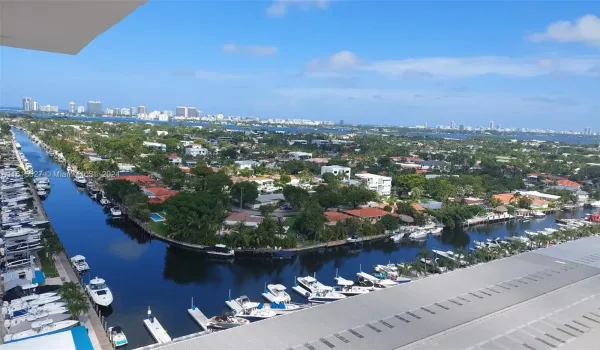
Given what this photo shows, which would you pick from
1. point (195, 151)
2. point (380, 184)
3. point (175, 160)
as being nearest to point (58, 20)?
point (380, 184)

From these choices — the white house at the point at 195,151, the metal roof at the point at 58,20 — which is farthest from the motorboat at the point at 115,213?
the white house at the point at 195,151

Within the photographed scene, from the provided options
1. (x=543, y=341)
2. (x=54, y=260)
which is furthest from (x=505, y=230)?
(x=54, y=260)

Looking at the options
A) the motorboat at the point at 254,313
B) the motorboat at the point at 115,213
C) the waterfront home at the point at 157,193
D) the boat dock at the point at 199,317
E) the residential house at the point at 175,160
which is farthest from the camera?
the residential house at the point at 175,160

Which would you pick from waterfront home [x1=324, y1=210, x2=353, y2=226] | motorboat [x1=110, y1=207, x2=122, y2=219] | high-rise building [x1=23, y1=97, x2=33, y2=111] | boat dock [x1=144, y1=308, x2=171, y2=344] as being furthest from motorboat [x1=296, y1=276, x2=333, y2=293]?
high-rise building [x1=23, y1=97, x2=33, y2=111]

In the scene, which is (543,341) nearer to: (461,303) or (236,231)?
(461,303)

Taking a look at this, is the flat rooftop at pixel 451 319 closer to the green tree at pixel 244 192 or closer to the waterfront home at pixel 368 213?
the waterfront home at pixel 368 213

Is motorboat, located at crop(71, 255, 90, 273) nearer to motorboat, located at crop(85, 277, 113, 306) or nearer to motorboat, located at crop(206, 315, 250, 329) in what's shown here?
motorboat, located at crop(85, 277, 113, 306)

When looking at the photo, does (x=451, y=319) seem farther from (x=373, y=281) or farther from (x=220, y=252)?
(x=220, y=252)

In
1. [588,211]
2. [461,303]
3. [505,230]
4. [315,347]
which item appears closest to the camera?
[315,347]
